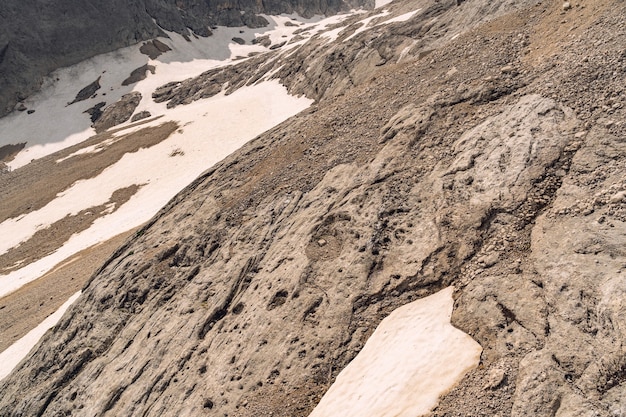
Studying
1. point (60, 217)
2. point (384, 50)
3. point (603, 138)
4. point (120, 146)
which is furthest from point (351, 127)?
point (120, 146)

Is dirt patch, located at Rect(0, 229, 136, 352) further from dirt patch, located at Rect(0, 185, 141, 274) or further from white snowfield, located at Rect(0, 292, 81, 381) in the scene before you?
dirt patch, located at Rect(0, 185, 141, 274)

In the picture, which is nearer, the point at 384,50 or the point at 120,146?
the point at 384,50

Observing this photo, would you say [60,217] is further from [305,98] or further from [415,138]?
[415,138]

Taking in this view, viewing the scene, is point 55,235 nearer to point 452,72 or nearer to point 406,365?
point 452,72

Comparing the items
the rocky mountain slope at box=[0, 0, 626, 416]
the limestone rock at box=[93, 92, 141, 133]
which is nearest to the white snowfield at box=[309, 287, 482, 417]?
Answer: the rocky mountain slope at box=[0, 0, 626, 416]

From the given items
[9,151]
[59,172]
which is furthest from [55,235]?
[9,151]

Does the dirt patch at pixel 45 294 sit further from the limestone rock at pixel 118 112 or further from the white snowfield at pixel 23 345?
the limestone rock at pixel 118 112
